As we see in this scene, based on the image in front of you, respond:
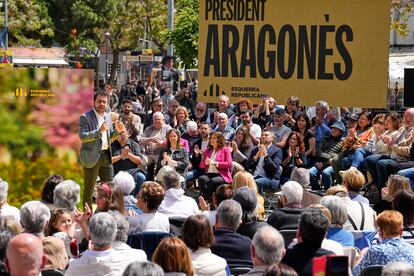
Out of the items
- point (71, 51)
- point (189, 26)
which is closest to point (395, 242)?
point (189, 26)

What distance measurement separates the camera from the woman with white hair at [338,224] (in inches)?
317

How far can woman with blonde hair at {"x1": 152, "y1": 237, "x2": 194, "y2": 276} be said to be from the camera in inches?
238

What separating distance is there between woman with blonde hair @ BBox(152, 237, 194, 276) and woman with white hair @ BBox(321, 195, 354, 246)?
7.56ft

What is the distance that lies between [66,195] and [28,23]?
161 feet

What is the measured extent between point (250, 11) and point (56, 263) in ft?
33.9

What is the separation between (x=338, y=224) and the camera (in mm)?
8125

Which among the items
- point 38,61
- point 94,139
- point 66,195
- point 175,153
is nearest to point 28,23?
point 38,61

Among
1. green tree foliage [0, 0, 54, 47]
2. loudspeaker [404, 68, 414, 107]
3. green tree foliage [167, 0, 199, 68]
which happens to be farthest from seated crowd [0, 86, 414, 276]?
green tree foliage [0, 0, 54, 47]

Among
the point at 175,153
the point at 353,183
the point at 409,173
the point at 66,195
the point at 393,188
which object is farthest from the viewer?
the point at 175,153

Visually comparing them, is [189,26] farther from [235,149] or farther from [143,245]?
[143,245]

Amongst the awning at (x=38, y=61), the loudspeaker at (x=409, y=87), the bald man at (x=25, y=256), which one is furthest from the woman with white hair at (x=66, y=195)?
the awning at (x=38, y=61)

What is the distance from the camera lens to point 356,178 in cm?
998

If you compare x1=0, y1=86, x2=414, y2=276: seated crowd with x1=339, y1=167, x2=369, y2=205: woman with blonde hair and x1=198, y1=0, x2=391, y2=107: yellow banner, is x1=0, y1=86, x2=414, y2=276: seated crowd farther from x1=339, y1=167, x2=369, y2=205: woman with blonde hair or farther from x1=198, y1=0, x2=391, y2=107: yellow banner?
x1=198, y1=0, x2=391, y2=107: yellow banner

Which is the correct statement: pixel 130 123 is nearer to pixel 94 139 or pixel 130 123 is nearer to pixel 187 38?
pixel 94 139
